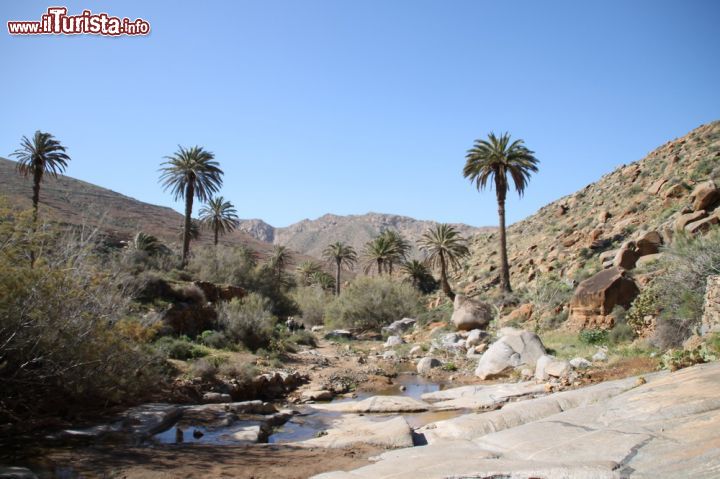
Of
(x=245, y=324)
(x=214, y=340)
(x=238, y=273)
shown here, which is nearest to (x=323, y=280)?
(x=238, y=273)

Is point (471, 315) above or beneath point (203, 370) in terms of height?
above

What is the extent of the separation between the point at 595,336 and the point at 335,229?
136 meters

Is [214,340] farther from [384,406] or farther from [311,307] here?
[311,307]

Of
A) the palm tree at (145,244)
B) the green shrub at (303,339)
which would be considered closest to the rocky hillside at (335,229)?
the palm tree at (145,244)

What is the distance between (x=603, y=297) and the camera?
1869 centimetres

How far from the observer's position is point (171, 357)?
16281mm

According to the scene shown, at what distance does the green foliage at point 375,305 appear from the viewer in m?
38.9

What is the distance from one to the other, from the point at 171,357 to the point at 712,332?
15.6 meters

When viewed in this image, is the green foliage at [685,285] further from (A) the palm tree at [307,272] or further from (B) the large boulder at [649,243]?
(A) the palm tree at [307,272]

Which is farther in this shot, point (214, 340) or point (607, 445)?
point (214, 340)

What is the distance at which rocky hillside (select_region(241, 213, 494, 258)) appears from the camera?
469ft

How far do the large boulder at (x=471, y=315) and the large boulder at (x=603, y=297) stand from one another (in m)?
7.92

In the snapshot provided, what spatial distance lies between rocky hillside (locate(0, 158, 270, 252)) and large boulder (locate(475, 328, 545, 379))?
44.0m

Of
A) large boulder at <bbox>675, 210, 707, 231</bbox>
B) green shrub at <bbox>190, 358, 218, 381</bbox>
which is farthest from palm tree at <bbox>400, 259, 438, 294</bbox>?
green shrub at <bbox>190, 358, 218, 381</bbox>
